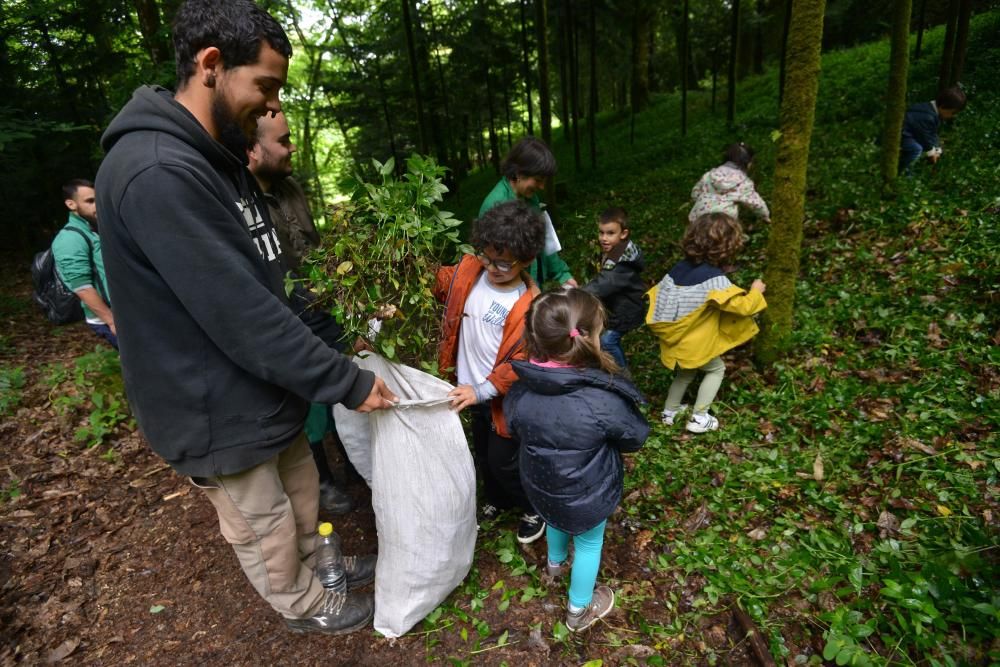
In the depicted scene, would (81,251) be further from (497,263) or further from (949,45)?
(949,45)

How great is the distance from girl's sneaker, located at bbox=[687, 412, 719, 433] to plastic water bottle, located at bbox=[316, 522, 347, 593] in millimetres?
2799

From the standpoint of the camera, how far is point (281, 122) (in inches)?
124

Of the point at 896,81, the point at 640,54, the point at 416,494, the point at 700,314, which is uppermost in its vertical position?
the point at 640,54

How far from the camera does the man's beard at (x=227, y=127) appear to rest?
5.96 ft

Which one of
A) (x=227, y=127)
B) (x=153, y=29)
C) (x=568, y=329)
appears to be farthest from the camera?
(x=153, y=29)

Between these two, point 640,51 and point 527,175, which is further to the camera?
point 640,51

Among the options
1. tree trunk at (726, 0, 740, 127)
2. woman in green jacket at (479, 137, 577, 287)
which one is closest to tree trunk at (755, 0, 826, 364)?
woman in green jacket at (479, 137, 577, 287)

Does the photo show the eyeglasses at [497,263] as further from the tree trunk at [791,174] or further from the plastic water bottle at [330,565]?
the tree trunk at [791,174]

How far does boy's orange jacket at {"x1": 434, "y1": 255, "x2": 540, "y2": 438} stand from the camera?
2596 millimetres

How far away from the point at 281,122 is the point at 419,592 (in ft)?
9.81

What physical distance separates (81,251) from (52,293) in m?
0.77

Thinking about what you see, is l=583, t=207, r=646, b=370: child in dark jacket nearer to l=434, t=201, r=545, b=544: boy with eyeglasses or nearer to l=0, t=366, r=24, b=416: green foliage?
l=434, t=201, r=545, b=544: boy with eyeglasses

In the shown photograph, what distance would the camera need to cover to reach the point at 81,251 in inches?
161

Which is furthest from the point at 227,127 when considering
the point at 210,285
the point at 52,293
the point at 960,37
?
the point at 960,37
